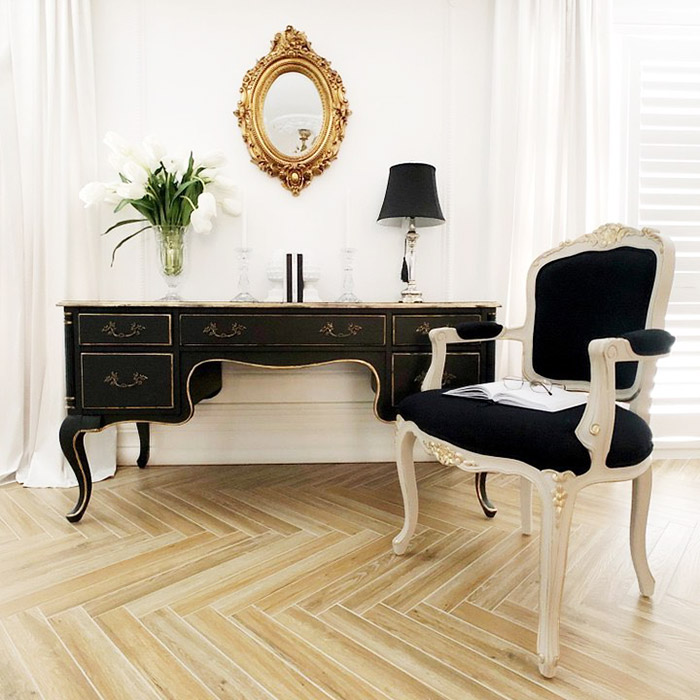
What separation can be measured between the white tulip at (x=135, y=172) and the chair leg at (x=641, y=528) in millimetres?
2271

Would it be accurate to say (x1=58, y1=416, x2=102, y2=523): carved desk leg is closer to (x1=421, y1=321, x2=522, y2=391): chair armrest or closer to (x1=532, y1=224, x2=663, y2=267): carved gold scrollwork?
(x1=421, y1=321, x2=522, y2=391): chair armrest

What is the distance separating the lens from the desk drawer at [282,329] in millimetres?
2152

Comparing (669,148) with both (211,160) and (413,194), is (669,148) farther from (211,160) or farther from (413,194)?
(211,160)

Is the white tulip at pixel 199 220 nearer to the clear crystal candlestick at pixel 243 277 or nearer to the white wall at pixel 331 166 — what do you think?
the clear crystal candlestick at pixel 243 277

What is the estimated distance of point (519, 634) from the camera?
1.41 metres

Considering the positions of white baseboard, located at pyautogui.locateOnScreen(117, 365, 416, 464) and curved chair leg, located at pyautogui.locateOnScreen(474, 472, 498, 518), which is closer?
curved chair leg, located at pyautogui.locateOnScreen(474, 472, 498, 518)

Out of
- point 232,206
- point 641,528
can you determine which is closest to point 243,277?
point 232,206

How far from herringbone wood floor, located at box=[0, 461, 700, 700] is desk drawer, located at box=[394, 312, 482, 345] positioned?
0.72 metres

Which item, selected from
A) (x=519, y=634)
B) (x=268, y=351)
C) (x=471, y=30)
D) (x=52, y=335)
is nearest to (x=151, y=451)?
(x=52, y=335)

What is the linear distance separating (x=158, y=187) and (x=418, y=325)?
1.36 meters

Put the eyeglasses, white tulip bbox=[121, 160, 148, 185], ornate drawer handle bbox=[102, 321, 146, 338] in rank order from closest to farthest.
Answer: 1. the eyeglasses
2. ornate drawer handle bbox=[102, 321, 146, 338]
3. white tulip bbox=[121, 160, 148, 185]

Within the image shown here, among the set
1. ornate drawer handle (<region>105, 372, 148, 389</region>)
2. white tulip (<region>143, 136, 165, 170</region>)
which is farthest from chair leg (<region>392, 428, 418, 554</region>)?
white tulip (<region>143, 136, 165, 170</region>)

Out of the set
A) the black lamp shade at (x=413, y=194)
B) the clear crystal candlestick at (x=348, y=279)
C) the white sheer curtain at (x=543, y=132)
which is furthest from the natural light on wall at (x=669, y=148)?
the clear crystal candlestick at (x=348, y=279)

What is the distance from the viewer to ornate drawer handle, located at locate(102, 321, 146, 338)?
2119 millimetres
